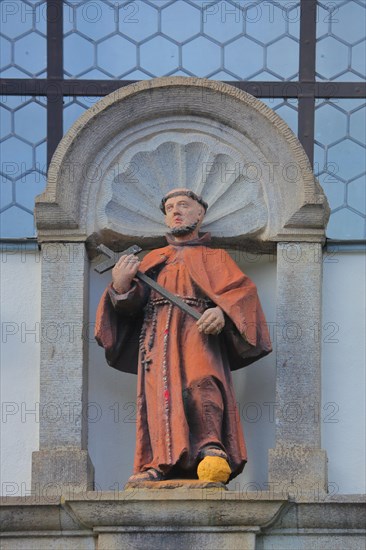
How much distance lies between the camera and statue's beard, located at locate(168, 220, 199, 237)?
1368 centimetres

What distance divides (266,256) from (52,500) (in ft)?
7.00

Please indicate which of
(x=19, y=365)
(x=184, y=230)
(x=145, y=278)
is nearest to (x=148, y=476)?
(x=145, y=278)

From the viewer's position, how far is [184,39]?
14.8 metres

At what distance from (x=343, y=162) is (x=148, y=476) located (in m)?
2.55

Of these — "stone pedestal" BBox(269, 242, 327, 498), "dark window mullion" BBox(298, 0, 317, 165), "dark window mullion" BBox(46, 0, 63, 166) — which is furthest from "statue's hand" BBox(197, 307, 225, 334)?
"dark window mullion" BBox(46, 0, 63, 166)

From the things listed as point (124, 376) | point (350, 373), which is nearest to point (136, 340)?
point (124, 376)

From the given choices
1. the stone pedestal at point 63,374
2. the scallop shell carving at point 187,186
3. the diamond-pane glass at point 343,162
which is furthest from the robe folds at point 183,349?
the diamond-pane glass at point 343,162

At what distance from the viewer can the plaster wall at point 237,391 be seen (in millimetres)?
13609

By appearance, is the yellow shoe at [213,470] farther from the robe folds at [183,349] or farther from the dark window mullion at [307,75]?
the dark window mullion at [307,75]

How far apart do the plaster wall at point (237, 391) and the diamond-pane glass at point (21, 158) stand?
1.11 feet

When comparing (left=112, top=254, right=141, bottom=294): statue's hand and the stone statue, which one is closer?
the stone statue

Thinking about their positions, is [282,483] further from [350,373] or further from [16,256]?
[16,256]

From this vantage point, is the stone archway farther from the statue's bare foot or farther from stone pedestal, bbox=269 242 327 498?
the statue's bare foot

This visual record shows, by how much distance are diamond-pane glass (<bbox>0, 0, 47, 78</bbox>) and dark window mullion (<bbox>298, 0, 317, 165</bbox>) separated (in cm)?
154
